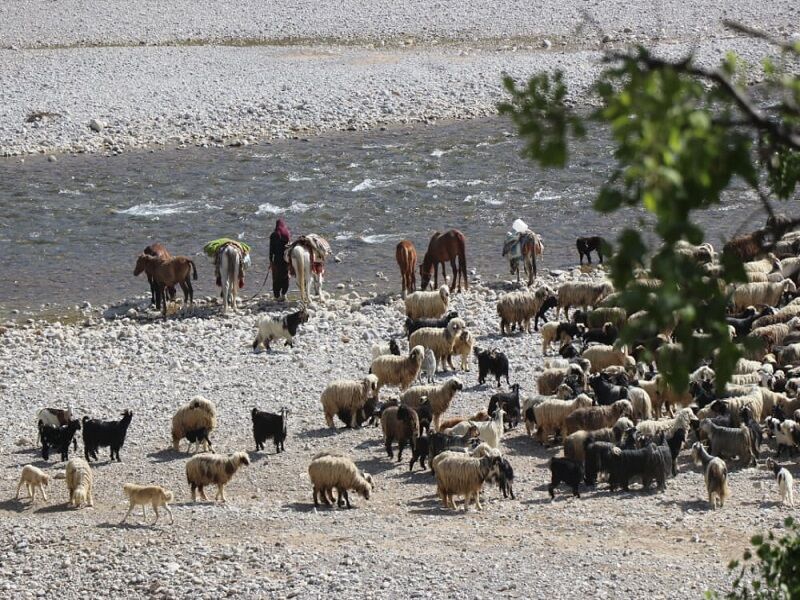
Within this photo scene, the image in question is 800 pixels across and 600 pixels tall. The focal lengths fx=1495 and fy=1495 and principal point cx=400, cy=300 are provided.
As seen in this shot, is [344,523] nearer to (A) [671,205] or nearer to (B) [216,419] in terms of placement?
(B) [216,419]

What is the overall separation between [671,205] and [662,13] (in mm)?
45707

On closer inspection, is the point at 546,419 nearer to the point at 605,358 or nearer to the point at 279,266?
the point at 605,358

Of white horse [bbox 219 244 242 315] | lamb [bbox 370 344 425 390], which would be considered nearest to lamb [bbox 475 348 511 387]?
lamb [bbox 370 344 425 390]

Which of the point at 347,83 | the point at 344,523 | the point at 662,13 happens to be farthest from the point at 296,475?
the point at 662,13

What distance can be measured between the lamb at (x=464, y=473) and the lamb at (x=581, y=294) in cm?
754

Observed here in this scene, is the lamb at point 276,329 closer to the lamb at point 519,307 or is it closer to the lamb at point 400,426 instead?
the lamb at point 519,307

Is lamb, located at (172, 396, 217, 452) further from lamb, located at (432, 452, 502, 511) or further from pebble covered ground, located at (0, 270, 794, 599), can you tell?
lamb, located at (432, 452, 502, 511)

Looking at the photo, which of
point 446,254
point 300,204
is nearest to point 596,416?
point 446,254

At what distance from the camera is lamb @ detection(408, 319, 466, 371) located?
A: 59.5 feet

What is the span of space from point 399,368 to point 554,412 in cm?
246

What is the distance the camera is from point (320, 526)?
13047 millimetres

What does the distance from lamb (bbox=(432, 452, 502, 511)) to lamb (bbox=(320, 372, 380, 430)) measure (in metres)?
2.95

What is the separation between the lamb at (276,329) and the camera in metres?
19.9

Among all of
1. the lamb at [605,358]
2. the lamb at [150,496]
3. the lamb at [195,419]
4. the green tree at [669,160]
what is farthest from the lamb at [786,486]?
the green tree at [669,160]
